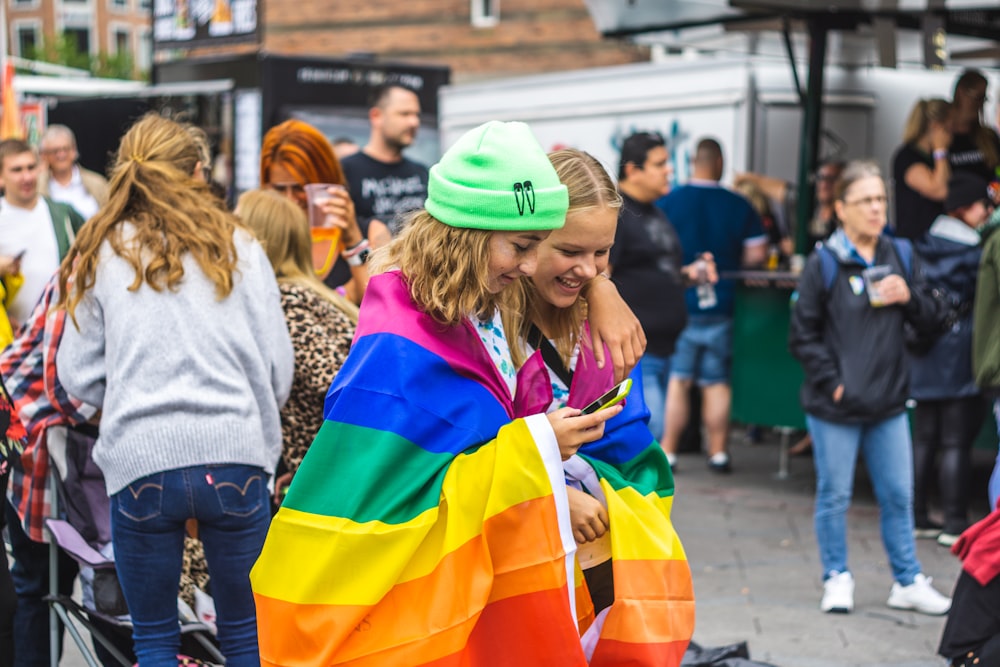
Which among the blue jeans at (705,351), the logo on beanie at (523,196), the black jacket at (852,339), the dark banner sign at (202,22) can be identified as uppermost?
the dark banner sign at (202,22)

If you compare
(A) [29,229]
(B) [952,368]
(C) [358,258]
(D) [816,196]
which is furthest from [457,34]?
(C) [358,258]

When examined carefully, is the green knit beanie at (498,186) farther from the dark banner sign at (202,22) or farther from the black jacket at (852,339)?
the dark banner sign at (202,22)

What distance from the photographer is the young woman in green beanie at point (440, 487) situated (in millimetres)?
2430

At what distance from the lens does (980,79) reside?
852cm

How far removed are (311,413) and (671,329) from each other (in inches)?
160

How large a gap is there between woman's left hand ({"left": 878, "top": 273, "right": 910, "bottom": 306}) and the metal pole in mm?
3181

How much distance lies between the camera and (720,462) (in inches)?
350

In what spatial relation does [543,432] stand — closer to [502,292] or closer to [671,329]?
[502,292]

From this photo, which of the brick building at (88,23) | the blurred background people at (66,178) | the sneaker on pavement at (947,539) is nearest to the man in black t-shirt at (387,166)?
the sneaker on pavement at (947,539)

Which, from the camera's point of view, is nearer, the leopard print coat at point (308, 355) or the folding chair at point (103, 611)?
the folding chair at point (103, 611)

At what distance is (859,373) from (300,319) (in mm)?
2754

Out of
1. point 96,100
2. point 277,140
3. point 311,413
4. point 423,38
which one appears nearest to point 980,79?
point 277,140

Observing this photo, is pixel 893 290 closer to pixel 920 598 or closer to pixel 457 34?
pixel 920 598

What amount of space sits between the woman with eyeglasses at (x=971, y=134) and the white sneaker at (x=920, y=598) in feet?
12.0
